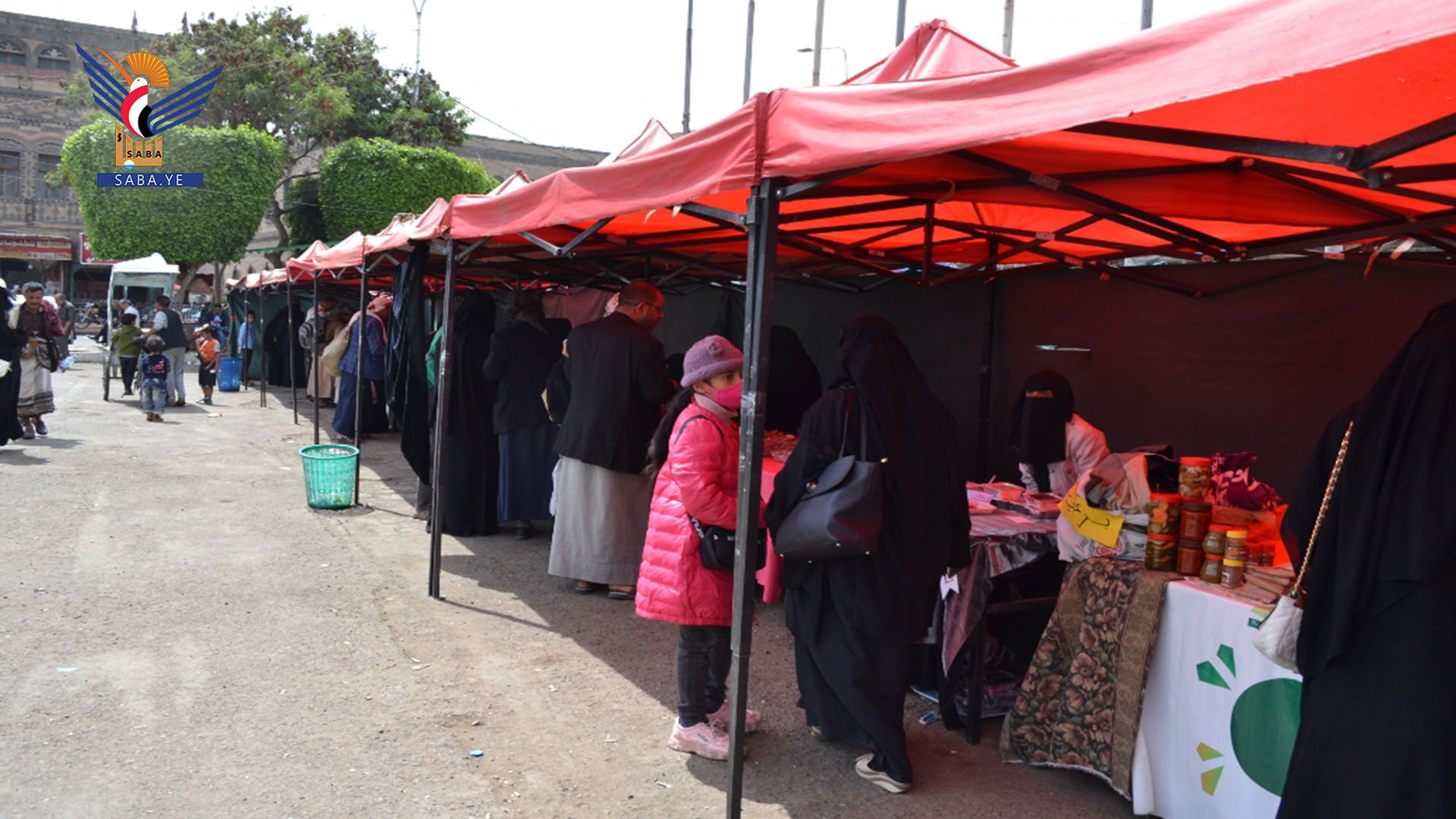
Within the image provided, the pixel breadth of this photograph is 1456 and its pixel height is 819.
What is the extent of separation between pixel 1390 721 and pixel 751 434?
190cm

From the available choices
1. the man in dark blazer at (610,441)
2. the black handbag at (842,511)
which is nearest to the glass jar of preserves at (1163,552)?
the black handbag at (842,511)

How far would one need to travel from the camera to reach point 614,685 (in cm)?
464

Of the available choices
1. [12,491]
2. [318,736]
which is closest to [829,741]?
[318,736]

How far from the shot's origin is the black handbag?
10.5 feet

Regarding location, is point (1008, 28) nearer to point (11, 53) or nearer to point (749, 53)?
point (749, 53)

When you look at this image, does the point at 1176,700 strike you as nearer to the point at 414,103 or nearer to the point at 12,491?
the point at 12,491

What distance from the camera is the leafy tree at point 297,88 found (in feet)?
101

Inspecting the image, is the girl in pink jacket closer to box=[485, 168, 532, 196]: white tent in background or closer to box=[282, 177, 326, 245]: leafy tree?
box=[485, 168, 532, 196]: white tent in background

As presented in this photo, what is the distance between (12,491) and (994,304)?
8.34m

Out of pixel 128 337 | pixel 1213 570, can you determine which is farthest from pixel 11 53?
pixel 1213 570

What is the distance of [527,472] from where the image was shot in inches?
295

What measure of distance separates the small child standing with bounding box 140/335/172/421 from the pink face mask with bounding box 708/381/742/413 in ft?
43.1

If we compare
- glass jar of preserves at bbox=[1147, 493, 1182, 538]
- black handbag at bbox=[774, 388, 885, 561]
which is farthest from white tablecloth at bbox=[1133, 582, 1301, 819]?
black handbag at bbox=[774, 388, 885, 561]

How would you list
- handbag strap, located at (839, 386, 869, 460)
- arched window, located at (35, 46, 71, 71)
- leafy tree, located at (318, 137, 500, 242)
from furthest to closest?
arched window, located at (35, 46, 71, 71), leafy tree, located at (318, 137, 500, 242), handbag strap, located at (839, 386, 869, 460)
